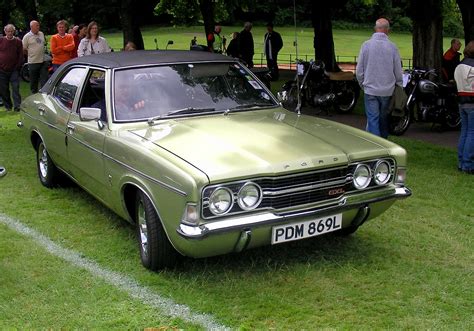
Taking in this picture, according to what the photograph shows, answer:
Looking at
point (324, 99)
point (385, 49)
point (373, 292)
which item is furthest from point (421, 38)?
point (373, 292)

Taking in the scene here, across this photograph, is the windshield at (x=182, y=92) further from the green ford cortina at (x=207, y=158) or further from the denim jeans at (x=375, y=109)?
the denim jeans at (x=375, y=109)

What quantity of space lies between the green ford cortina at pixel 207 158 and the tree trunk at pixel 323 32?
12.3 meters

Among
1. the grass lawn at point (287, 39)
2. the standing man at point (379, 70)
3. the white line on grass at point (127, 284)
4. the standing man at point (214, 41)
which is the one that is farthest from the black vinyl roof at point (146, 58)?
the grass lawn at point (287, 39)

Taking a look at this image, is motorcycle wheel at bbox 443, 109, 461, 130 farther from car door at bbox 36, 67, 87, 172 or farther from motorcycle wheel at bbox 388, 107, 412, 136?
car door at bbox 36, 67, 87, 172

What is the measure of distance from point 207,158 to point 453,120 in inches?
317

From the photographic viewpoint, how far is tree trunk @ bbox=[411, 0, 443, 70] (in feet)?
42.5

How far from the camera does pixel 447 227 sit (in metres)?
5.75

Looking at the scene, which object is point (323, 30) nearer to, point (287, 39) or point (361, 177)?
point (361, 177)

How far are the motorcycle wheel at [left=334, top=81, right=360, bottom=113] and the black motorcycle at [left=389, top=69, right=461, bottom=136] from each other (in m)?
2.16

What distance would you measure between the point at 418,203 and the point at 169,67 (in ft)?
9.78

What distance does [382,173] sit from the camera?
481 centimetres

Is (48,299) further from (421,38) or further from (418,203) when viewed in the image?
(421,38)

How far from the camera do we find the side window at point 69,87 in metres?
6.16

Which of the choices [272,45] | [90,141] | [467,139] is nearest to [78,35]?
[272,45]
